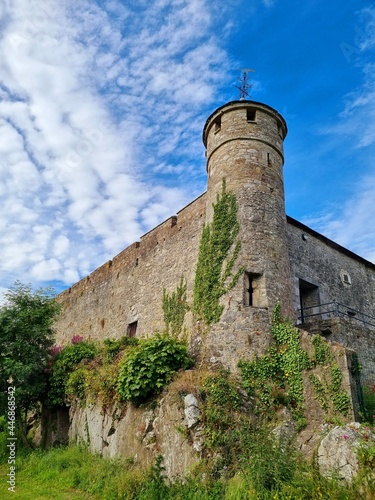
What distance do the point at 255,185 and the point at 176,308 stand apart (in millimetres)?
5307

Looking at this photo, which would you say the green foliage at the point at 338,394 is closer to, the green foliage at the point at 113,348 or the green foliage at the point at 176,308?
the green foliage at the point at 176,308

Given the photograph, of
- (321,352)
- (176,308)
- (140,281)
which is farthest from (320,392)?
(140,281)

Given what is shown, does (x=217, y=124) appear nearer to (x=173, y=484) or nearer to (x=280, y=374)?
(x=280, y=374)

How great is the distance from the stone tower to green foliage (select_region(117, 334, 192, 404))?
7.01ft

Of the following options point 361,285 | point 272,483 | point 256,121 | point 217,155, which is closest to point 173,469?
point 272,483

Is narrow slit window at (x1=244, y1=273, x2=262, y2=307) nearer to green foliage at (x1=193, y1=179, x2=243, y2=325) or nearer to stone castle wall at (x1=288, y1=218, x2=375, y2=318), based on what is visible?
green foliage at (x1=193, y1=179, x2=243, y2=325)

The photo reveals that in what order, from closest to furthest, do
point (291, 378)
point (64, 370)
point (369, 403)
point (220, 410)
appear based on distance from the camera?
point (220, 410), point (291, 378), point (369, 403), point (64, 370)

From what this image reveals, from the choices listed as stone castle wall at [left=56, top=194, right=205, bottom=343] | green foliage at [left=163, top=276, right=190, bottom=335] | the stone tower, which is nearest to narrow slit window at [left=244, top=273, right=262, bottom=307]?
the stone tower

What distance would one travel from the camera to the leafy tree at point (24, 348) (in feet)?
41.3

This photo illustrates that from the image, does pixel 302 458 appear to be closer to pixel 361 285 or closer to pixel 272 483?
pixel 272 483

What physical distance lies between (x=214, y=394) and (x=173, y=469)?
172 cm

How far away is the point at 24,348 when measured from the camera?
43.4 feet

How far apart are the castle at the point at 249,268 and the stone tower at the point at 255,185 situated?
0.10 feet

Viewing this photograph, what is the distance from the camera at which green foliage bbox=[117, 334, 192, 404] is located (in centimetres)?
971
